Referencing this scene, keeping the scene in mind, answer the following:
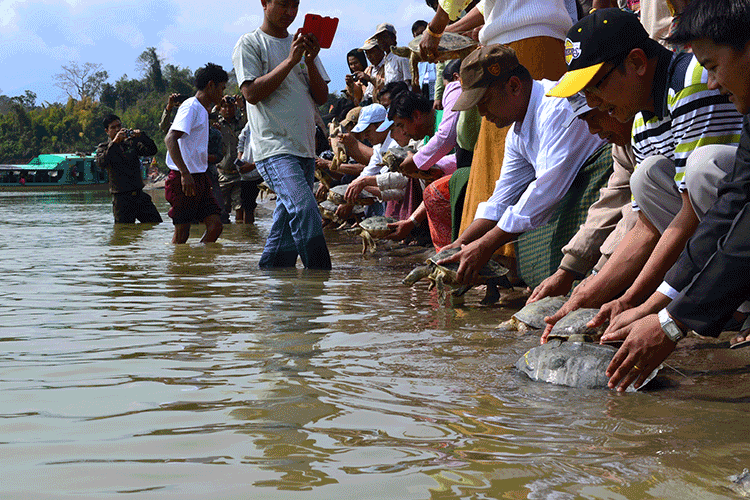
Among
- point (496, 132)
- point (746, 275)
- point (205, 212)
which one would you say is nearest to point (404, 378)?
point (746, 275)

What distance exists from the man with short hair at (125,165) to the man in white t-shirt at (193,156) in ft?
13.2

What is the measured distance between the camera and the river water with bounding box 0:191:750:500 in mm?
1714

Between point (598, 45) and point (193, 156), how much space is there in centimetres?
595

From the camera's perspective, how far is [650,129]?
2854 mm

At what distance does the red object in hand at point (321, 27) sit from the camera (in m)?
5.69

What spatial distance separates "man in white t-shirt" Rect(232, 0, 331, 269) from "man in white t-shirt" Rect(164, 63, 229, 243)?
7.15ft

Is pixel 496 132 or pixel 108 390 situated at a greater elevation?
pixel 496 132

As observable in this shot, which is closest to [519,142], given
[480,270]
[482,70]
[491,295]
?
[482,70]

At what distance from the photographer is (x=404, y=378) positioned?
8.76 feet

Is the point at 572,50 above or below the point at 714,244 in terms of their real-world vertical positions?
above

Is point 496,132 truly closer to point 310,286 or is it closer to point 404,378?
point 310,286

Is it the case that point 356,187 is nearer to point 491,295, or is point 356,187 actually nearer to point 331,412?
point 491,295

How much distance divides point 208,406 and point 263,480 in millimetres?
638

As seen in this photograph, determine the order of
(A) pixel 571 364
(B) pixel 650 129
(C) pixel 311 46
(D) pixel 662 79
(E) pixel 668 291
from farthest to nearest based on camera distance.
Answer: (C) pixel 311 46 < (B) pixel 650 129 < (D) pixel 662 79 < (A) pixel 571 364 < (E) pixel 668 291
